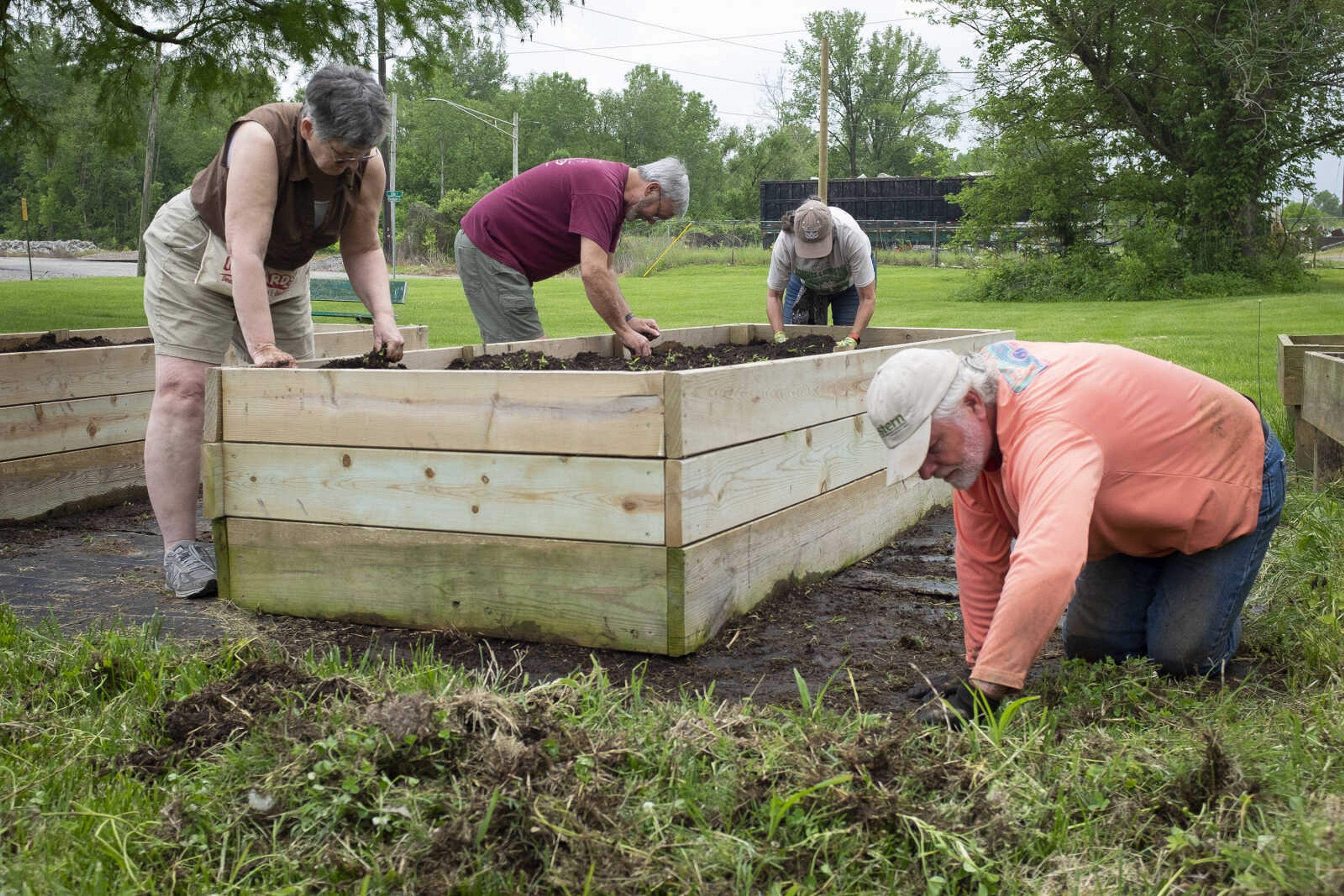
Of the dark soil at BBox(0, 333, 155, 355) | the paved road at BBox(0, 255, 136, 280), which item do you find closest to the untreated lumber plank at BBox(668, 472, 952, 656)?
the dark soil at BBox(0, 333, 155, 355)

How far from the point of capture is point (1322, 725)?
2412mm

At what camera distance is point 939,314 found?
1695 cm

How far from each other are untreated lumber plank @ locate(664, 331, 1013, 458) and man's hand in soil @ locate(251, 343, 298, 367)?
52.5 inches

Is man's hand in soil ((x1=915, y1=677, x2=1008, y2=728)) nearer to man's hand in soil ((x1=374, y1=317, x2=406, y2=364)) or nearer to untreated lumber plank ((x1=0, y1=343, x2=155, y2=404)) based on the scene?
man's hand in soil ((x1=374, y1=317, x2=406, y2=364))

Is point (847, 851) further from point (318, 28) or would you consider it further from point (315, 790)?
point (318, 28)

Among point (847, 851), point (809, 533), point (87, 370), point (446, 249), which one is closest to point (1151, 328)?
point (809, 533)

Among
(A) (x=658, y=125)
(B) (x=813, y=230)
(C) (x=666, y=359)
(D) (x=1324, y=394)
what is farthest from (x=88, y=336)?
(A) (x=658, y=125)

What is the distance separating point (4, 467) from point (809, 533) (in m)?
3.52

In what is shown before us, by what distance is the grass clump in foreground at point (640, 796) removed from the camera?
6.43 feet

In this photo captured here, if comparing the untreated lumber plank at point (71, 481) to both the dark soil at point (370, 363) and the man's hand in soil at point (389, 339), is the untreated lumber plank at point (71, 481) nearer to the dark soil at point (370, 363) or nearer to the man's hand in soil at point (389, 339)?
the dark soil at point (370, 363)

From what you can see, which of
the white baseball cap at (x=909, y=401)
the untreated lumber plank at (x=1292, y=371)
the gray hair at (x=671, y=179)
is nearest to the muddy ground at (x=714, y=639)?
the white baseball cap at (x=909, y=401)

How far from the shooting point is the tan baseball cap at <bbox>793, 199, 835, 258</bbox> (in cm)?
615

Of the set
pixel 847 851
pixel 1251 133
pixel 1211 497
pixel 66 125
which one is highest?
pixel 1251 133

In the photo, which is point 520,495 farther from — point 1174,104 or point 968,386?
point 1174,104
